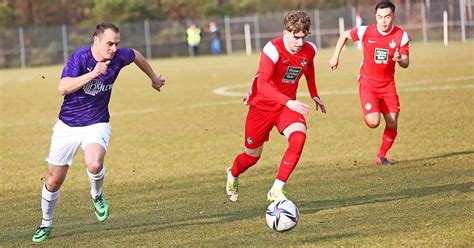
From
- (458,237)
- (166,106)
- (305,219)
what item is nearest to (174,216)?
(305,219)

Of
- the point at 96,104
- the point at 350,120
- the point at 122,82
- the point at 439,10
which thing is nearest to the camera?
the point at 96,104

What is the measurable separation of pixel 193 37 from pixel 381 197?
156ft

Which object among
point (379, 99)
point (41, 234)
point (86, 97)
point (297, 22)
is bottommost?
point (41, 234)

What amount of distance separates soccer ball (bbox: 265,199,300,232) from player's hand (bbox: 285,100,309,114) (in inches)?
37.7

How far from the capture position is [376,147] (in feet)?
46.7

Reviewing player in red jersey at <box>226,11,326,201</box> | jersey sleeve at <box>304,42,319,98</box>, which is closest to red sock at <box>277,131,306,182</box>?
player in red jersey at <box>226,11,326,201</box>

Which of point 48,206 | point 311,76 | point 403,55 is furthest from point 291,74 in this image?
point 403,55

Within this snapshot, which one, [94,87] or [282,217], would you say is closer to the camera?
[282,217]

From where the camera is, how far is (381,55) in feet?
41.5

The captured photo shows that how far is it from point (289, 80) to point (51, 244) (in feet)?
9.59

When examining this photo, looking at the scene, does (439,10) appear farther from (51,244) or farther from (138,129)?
(51,244)

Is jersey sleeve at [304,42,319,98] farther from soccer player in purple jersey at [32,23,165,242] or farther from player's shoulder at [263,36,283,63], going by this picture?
soccer player in purple jersey at [32,23,165,242]

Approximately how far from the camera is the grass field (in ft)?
27.1

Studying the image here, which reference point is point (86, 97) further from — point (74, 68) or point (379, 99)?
point (379, 99)
